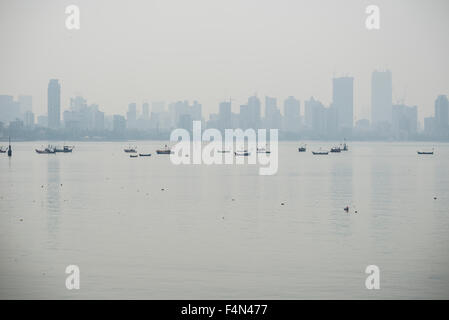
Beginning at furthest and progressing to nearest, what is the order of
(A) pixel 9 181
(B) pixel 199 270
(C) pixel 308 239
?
1. (A) pixel 9 181
2. (C) pixel 308 239
3. (B) pixel 199 270

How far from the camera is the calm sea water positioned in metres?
27.2

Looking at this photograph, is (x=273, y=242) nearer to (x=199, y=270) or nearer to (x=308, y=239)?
(x=308, y=239)

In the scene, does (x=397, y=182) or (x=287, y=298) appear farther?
(x=397, y=182)

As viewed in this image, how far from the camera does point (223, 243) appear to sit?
1421 inches

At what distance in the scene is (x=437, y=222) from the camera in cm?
4481

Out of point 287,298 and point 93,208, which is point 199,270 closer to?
point 287,298

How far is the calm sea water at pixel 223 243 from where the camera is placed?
27156mm

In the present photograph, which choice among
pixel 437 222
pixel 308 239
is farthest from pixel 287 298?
pixel 437 222

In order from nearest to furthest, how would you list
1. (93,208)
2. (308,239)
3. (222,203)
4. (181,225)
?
(308,239), (181,225), (93,208), (222,203)

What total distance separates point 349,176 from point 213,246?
59.0 metres
